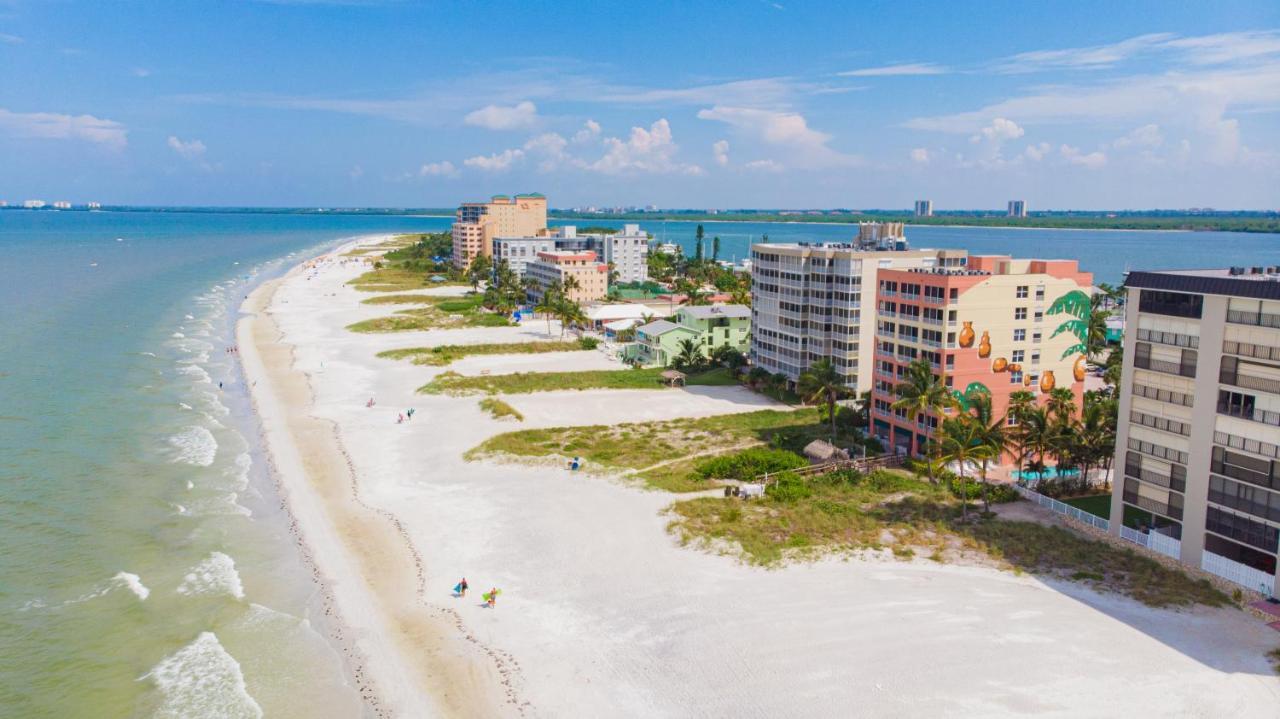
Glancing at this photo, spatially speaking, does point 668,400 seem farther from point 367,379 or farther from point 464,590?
point 464,590

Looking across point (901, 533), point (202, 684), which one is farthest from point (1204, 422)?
point (202, 684)

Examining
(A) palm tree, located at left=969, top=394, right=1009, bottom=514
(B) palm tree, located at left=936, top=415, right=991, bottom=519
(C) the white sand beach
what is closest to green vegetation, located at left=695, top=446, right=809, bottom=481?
(C) the white sand beach

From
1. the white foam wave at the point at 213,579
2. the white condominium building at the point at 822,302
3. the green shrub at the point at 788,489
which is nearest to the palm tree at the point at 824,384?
the white condominium building at the point at 822,302

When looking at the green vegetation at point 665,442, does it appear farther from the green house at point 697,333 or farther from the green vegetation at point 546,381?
the green house at point 697,333

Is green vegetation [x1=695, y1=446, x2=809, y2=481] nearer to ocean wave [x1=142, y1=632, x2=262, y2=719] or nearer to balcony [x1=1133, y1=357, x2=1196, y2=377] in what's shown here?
balcony [x1=1133, y1=357, x2=1196, y2=377]

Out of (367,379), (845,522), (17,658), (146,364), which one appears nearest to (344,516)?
(17,658)

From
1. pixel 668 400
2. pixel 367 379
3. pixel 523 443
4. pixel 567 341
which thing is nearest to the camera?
pixel 523 443
